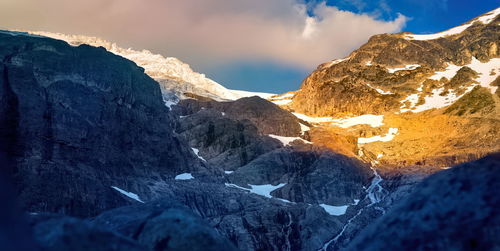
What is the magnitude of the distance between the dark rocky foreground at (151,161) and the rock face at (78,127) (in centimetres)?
27

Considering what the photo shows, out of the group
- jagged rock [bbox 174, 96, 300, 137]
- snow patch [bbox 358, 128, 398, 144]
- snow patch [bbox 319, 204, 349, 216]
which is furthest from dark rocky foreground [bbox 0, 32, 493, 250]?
snow patch [bbox 358, 128, 398, 144]

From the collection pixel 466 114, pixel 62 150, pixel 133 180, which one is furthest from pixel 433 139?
pixel 62 150

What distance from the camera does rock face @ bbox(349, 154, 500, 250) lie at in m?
8.76

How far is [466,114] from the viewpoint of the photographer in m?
158

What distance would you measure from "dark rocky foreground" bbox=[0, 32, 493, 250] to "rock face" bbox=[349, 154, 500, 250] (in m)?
64.6

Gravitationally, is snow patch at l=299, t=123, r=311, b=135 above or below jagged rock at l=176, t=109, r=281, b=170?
above

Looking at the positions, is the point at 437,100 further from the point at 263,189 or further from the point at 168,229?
the point at 168,229

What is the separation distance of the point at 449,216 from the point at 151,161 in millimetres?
109806

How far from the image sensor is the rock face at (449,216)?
876 centimetres

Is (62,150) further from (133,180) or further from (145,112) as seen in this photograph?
(145,112)

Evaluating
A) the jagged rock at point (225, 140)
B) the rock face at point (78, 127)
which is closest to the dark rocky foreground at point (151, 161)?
the rock face at point (78, 127)

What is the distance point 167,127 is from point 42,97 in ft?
125

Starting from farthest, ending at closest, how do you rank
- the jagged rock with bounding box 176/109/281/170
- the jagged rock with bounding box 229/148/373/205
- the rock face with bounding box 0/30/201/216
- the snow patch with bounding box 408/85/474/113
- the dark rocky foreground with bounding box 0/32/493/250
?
the snow patch with bounding box 408/85/474/113 < the jagged rock with bounding box 176/109/281/170 < the jagged rock with bounding box 229/148/373/205 < the dark rocky foreground with bounding box 0/32/493/250 < the rock face with bounding box 0/30/201/216

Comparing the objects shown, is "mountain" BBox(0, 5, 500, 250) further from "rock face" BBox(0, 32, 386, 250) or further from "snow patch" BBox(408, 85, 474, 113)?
"snow patch" BBox(408, 85, 474, 113)
